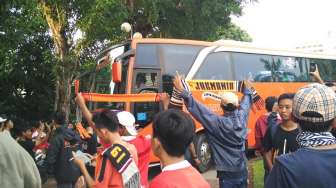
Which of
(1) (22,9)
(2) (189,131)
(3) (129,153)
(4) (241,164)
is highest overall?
(1) (22,9)

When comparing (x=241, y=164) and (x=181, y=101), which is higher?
(x=181, y=101)

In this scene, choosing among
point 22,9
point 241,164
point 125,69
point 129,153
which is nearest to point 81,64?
point 22,9

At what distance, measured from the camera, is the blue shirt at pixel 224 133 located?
13.8 feet

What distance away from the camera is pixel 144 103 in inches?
Answer: 384

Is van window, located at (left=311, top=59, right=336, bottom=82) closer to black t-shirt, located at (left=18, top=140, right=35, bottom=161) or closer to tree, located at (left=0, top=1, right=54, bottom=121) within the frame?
tree, located at (left=0, top=1, right=54, bottom=121)

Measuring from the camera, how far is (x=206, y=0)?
54.3ft

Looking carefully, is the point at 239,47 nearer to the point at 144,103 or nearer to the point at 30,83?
the point at 144,103

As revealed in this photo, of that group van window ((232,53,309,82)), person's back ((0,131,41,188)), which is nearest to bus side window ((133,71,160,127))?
van window ((232,53,309,82))

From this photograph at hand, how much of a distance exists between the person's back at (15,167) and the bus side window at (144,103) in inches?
268

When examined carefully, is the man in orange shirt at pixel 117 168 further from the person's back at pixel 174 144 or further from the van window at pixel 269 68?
the van window at pixel 269 68

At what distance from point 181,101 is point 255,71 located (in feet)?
29.0

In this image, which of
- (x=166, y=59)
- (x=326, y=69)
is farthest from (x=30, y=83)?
(x=326, y=69)

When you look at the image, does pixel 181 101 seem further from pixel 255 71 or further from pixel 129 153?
pixel 255 71

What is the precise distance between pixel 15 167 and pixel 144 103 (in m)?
7.02
